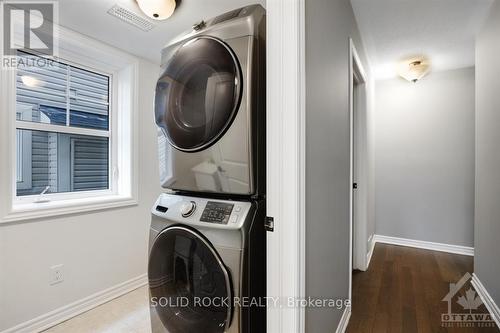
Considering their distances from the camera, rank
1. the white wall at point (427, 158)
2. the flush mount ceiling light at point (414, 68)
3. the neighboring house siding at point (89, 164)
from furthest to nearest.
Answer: the white wall at point (427, 158) < the flush mount ceiling light at point (414, 68) < the neighboring house siding at point (89, 164)

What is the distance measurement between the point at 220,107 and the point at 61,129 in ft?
5.65

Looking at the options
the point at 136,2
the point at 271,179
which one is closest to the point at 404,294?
the point at 271,179

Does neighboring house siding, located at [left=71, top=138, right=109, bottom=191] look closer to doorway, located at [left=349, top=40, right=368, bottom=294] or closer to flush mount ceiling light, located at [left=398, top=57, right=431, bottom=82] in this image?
doorway, located at [left=349, top=40, right=368, bottom=294]

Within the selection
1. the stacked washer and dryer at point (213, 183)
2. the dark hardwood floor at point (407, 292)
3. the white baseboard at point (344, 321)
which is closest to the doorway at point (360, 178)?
the dark hardwood floor at point (407, 292)

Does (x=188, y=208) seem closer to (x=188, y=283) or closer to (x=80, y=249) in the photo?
(x=188, y=283)

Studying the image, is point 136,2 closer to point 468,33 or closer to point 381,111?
point 468,33

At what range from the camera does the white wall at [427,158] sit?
3238 mm

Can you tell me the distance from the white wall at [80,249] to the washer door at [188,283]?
1.08 m

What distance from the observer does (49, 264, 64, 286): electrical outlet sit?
1.86 m

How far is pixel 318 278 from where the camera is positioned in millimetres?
1207

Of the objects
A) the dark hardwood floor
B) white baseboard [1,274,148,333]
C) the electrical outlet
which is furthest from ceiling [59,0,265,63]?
the dark hardwood floor
